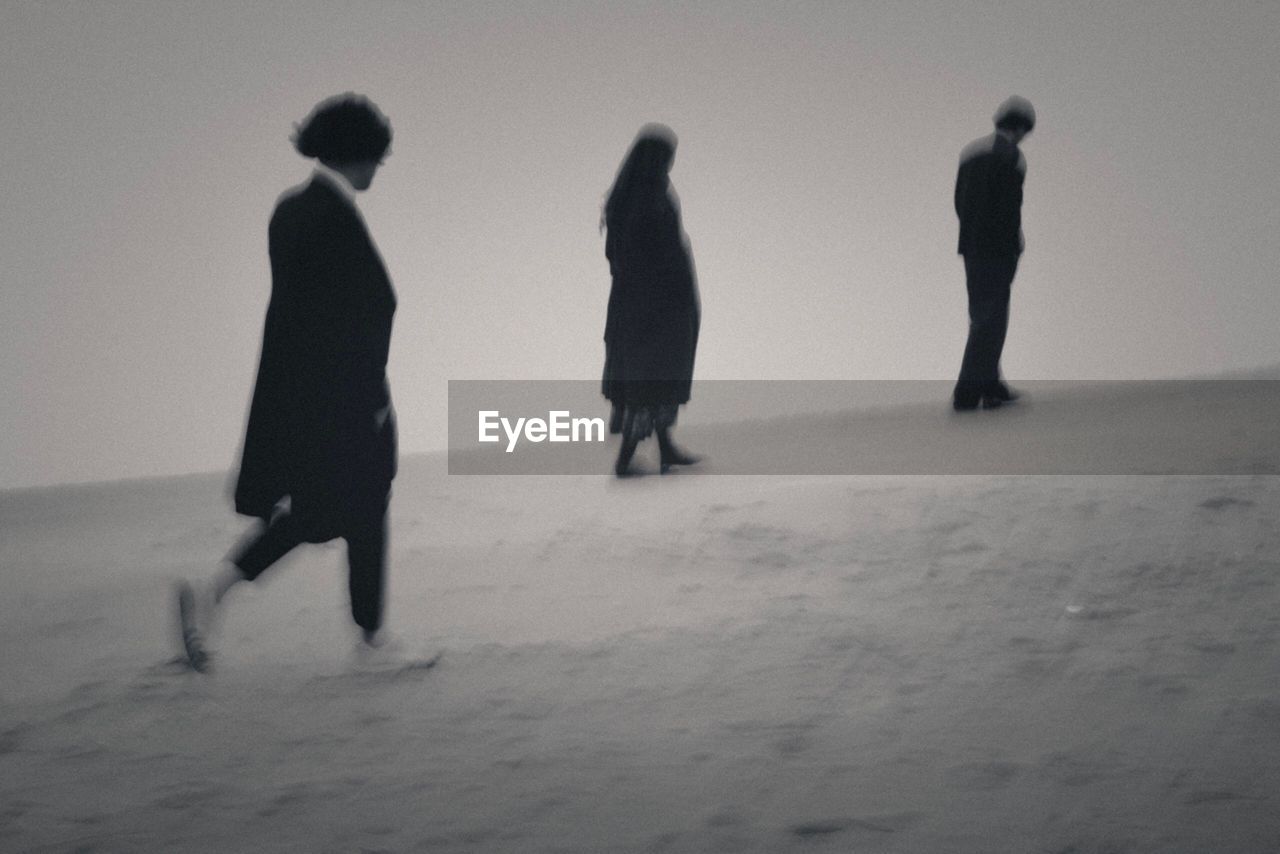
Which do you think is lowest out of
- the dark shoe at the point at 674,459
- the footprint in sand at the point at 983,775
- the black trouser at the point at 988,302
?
the dark shoe at the point at 674,459

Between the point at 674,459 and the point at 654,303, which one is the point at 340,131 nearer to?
the point at 654,303

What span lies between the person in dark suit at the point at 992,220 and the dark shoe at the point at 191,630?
5.01m

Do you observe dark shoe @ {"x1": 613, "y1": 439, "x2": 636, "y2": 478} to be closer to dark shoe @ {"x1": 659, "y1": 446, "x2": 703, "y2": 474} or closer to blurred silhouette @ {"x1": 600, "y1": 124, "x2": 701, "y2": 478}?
blurred silhouette @ {"x1": 600, "y1": 124, "x2": 701, "y2": 478}

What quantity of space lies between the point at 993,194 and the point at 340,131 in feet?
14.9

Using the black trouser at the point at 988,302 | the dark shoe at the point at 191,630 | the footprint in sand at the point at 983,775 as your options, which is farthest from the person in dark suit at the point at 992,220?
the dark shoe at the point at 191,630

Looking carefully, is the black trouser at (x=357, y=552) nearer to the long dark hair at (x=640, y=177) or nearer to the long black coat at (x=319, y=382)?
the long black coat at (x=319, y=382)

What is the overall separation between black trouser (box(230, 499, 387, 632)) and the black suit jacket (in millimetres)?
4598

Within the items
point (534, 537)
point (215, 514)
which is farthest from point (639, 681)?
point (215, 514)

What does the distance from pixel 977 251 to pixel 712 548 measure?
3.20 metres

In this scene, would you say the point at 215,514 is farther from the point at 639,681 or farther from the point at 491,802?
the point at 491,802

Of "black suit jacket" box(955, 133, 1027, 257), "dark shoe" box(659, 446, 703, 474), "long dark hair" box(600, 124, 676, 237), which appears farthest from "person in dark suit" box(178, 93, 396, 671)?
"black suit jacket" box(955, 133, 1027, 257)

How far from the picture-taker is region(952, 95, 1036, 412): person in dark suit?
6.71 m

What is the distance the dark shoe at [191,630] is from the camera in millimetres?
3285

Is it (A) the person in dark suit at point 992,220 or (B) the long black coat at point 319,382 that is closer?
(B) the long black coat at point 319,382
